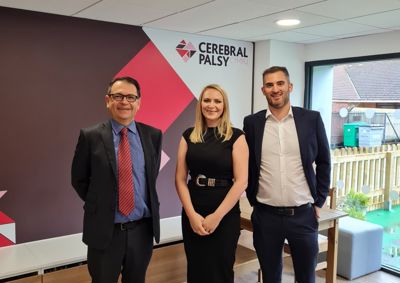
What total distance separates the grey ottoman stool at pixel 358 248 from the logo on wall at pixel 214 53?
1.92 m

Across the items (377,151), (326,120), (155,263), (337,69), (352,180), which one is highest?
(337,69)

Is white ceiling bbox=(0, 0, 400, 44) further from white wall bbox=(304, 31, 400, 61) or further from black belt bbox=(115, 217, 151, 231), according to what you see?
black belt bbox=(115, 217, 151, 231)

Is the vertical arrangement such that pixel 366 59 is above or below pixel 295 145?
above

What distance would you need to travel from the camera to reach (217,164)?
7.25ft

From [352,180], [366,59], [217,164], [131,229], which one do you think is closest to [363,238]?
[352,180]

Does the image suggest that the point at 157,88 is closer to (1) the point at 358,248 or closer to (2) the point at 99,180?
(2) the point at 99,180

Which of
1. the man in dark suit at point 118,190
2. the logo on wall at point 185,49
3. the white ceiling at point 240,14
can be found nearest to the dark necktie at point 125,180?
the man in dark suit at point 118,190

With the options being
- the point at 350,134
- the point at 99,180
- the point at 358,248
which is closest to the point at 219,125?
the point at 99,180

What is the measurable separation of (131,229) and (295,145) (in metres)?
1.04

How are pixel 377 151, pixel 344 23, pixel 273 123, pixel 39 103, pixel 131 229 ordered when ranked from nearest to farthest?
1. pixel 131 229
2. pixel 273 123
3. pixel 39 103
4. pixel 344 23
5. pixel 377 151

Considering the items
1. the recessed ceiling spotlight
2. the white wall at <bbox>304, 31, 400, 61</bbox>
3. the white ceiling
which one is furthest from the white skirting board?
the white wall at <bbox>304, 31, 400, 61</bbox>

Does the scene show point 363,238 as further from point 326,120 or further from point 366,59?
point 366,59

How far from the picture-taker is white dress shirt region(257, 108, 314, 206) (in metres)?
2.33

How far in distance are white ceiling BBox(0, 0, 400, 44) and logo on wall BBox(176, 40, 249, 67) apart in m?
0.18
